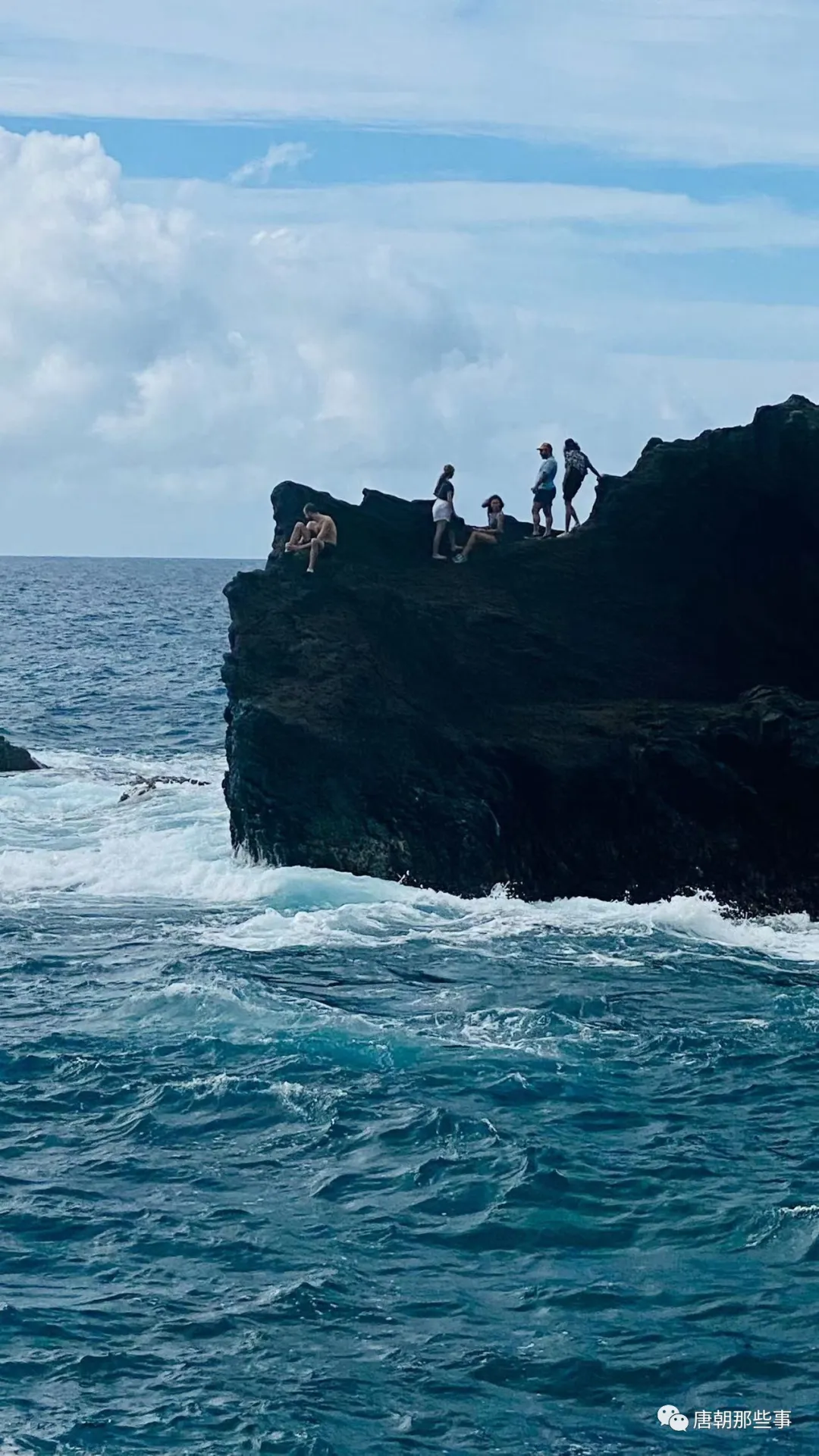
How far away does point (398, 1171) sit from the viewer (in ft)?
59.6

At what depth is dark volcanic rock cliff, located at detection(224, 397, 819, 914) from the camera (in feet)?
98.5

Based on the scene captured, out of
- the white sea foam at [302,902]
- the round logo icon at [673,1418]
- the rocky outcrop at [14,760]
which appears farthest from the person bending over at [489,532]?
the round logo icon at [673,1418]

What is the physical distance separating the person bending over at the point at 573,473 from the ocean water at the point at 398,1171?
9750 millimetres

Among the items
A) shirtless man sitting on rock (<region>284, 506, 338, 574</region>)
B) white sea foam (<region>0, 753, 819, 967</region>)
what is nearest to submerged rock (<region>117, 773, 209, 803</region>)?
white sea foam (<region>0, 753, 819, 967</region>)

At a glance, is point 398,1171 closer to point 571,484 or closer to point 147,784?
point 571,484

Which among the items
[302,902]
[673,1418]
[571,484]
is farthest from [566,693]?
[673,1418]

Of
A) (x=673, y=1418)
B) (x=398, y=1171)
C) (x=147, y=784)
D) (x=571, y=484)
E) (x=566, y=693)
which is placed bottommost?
(x=673, y=1418)

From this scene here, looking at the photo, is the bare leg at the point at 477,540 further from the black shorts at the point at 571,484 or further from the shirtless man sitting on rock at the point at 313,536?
the shirtless man sitting on rock at the point at 313,536

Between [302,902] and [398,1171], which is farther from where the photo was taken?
[302,902]

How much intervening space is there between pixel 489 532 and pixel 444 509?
4.57ft

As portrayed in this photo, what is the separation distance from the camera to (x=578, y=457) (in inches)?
1352

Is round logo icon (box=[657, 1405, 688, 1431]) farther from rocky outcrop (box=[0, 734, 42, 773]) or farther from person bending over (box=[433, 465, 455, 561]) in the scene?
rocky outcrop (box=[0, 734, 42, 773])

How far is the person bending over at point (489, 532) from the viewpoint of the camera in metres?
34.5

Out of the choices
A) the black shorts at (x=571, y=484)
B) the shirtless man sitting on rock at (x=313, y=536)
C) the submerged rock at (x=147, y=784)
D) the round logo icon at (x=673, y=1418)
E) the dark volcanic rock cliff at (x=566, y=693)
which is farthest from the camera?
the submerged rock at (x=147, y=784)
